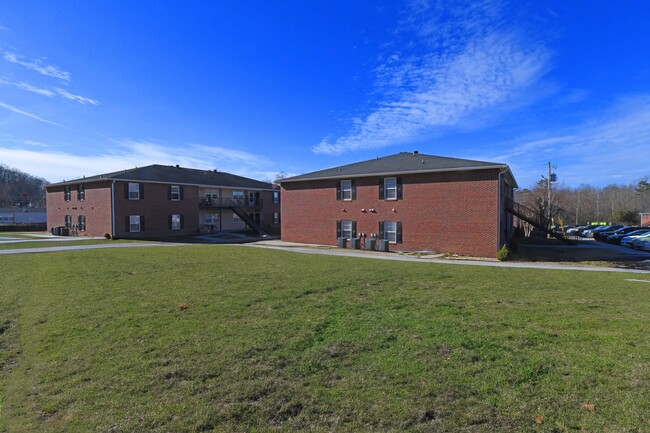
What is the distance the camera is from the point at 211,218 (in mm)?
42500

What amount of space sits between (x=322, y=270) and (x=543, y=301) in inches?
283

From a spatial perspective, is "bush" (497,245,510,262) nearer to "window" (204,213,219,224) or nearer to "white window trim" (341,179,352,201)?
"white window trim" (341,179,352,201)

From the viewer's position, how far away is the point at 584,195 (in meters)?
89.6

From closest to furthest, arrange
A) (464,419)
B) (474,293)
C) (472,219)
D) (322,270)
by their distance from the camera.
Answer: (464,419) < (474,293) < (322,270) < (472,219)

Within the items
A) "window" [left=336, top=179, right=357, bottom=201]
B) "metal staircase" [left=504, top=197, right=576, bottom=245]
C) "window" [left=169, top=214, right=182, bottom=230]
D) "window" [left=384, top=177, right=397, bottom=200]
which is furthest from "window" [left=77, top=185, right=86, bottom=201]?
"metal staircase" [left=504, top=197, right=576, bottom=245]

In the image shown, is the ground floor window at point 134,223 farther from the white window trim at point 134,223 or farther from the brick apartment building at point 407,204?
the brick apartment building at point 407,204

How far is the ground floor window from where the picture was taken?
Answer: 34.1 metres

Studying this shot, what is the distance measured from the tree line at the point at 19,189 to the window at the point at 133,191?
250ft

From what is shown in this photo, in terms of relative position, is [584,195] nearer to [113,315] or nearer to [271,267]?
[271,267]

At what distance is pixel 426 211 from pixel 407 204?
1.45 m

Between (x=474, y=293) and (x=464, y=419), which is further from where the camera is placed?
(x=474, y=293)

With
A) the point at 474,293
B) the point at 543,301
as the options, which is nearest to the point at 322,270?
the point at 474,293

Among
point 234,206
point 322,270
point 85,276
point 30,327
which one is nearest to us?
point 30,327

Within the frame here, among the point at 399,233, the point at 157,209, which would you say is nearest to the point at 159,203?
the point at 157,209
